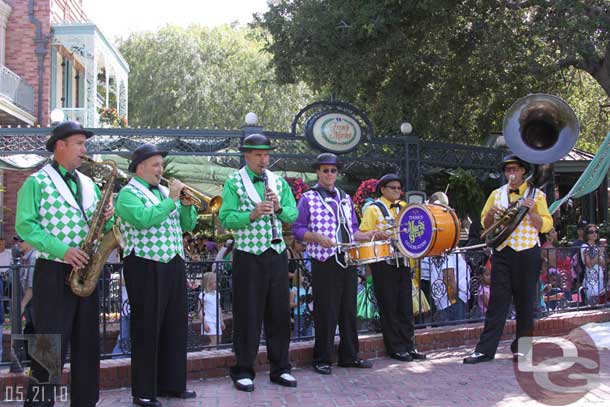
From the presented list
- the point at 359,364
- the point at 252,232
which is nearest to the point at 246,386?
the point at 252,232

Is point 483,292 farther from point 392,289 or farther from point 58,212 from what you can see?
point 58,212

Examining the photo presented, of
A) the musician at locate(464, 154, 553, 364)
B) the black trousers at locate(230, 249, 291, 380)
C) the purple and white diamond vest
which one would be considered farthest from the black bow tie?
the musician at locate(464, 154, 553, 364)

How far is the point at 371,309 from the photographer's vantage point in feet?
26.3

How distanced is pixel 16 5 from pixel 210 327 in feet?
55.0

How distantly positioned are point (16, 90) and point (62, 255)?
16638mm

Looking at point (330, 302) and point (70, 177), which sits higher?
point (70, 177)

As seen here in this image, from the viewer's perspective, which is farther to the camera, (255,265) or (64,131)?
(255,265)

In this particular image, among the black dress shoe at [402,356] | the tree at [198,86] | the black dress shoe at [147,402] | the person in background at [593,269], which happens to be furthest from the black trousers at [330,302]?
the tree at [198,86]

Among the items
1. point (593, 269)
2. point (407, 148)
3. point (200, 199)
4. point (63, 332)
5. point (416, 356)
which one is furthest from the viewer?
point (407, 148)

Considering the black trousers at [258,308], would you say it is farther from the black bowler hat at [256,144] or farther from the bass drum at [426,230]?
the bass drum at [426,230]

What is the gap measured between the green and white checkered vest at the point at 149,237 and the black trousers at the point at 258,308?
71cm

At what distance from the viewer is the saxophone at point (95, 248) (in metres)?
4.79

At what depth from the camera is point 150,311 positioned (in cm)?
542

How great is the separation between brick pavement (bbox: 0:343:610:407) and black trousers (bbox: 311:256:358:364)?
0.29 m
